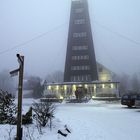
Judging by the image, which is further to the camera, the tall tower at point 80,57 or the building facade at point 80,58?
the tall tower at point 80,57

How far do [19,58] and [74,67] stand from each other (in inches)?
2188

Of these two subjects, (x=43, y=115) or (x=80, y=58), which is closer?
(x=43, y=115)

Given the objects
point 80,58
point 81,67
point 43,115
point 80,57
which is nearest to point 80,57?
point 80,57

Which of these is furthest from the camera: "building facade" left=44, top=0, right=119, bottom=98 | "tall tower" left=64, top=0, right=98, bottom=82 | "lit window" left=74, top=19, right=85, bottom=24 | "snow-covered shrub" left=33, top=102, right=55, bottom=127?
"lit window" left=74, top=19, right=85, bottom=24

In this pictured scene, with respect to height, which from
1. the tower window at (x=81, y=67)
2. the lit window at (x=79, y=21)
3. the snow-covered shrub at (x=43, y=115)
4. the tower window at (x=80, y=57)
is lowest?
the snow-covered shrub at (x=43, y=115)

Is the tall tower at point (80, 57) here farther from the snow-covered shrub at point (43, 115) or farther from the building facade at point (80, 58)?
the snow-covered shrub at point (43, 115)

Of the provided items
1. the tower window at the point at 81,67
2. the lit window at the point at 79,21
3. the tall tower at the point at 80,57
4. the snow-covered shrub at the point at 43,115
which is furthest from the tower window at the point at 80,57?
the snow-covered shrub at the point at 43,115

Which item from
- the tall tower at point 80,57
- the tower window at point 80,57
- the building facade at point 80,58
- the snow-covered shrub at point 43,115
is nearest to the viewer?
the snow-covered shrub at point 43,115

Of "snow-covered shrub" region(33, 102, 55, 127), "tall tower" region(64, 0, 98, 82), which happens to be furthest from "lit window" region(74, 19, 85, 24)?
"snow-covered shrub" region(33, 102, 55, 127)

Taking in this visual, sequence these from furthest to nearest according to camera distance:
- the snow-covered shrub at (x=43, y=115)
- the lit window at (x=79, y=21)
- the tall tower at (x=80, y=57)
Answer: the lit window at (x=79, y=21) → the tall tower at (x=80, y=57) → the snow-covered shrub at (x=43, y=115)

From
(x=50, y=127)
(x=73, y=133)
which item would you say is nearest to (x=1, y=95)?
(x=50, y=127)

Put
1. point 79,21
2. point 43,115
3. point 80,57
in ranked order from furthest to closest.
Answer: point 79,21
point 80,57
point 43,115

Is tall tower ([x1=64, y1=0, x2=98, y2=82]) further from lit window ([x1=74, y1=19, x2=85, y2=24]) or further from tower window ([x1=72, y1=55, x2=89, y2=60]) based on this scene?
lit window ([x1=74, y1=19, x2=85, y2=24])

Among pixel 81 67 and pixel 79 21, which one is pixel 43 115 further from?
pixel 79 21
